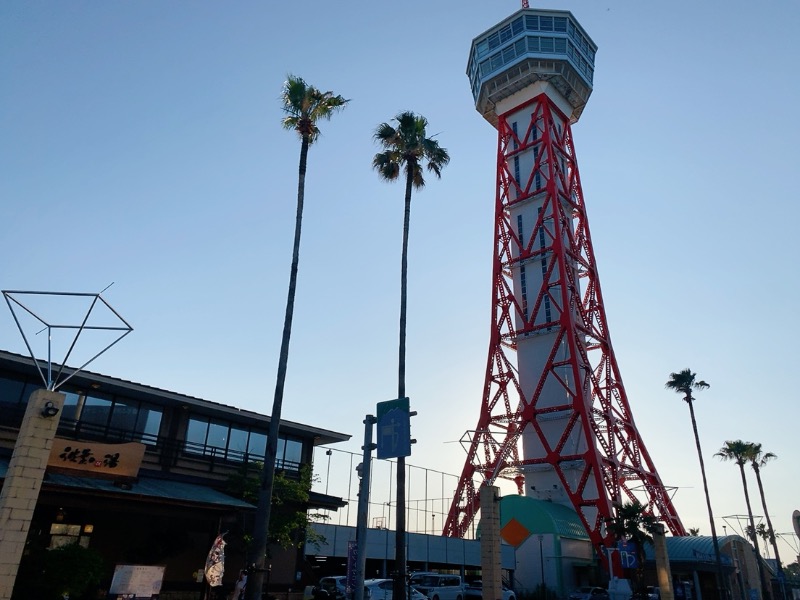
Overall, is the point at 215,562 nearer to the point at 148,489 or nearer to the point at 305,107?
the point at 148,489

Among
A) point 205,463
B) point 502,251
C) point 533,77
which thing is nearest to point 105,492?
point 205,463

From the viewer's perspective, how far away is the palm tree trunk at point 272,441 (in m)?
20.4

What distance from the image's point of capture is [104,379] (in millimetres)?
26703

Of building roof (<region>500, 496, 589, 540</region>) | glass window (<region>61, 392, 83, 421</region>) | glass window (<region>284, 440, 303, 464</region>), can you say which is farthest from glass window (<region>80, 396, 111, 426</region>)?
building roof (<region>500, 496, 589, 540</region>)

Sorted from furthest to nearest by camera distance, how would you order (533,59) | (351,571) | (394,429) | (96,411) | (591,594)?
(533,59)
(591,594)
(96,411)
(351,571)
(394,429)

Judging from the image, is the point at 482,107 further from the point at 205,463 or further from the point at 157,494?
the point at 157,494

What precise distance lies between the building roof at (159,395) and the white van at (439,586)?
29.7 feet

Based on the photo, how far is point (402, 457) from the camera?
1941 cm

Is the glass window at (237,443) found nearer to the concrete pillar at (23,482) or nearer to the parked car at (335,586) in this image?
the parked car at (335,586)

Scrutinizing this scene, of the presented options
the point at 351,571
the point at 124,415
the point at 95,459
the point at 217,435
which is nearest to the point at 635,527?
the point at 351,571

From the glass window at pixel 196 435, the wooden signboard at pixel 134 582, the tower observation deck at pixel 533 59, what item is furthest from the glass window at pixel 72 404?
the tower observation deck at pixel 533 59

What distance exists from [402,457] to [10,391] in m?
16.7

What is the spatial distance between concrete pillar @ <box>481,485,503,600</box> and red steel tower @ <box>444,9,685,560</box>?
32.9 meters

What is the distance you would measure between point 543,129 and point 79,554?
62.8 m
